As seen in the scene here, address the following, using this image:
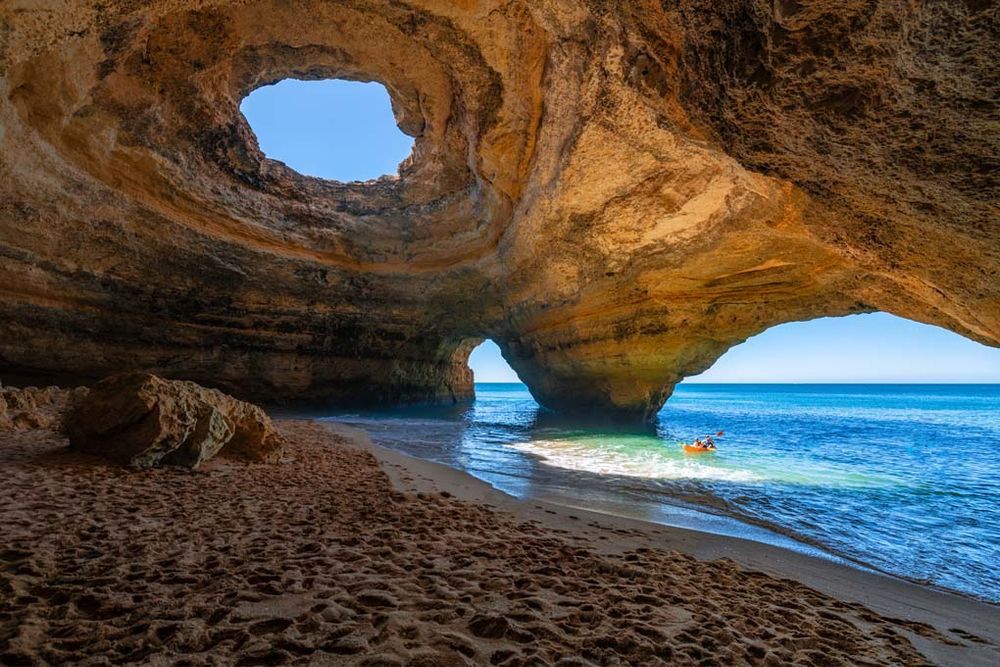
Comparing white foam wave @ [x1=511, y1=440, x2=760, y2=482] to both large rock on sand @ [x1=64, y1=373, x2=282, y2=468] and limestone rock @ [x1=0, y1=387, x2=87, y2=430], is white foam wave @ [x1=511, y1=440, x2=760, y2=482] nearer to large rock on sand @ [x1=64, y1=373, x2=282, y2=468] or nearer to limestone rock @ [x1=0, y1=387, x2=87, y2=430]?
large rock on sand @ [x1=64, y1=373, x2=282, y2=468]

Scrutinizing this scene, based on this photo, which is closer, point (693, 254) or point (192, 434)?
point (192, 434)

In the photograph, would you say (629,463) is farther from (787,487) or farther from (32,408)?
(32,408)

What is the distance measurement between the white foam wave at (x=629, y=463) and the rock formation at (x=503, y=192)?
360 cm

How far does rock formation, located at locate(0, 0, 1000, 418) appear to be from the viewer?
9.62 feet

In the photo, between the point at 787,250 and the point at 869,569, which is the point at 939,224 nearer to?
the point at 869,569

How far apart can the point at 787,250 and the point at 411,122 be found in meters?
9.21

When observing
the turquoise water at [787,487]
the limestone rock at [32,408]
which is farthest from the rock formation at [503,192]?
the limestone rock at [32,408]

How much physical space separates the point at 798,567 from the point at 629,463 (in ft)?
14.9

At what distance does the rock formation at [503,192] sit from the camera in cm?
293

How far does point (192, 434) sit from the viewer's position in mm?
4543

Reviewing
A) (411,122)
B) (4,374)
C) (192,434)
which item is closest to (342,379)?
(4,374)

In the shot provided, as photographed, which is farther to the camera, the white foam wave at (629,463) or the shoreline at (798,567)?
the white foam wave at (629,463)

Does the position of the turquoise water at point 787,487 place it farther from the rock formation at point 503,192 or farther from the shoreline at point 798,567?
the rock formation at point 503,192

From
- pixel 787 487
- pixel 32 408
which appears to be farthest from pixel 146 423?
pixel 787 487
